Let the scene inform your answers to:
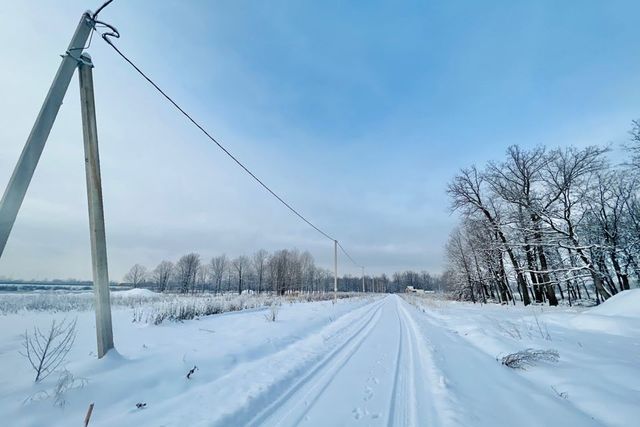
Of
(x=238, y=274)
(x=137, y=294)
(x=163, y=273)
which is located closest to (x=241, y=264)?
(x=238, y=274)

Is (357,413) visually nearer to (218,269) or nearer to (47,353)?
(47,353)

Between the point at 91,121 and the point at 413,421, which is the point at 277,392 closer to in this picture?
the point at 413,421

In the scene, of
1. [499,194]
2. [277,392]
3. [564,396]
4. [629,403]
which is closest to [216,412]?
[277,392]

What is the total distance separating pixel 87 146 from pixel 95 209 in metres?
1.22

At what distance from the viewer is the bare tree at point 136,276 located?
100562mm

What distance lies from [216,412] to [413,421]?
7.95 feet

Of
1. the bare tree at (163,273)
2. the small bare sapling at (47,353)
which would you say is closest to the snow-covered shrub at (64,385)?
the small bare sapling at (47,353)

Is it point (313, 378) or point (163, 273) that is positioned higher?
point (163, 273)

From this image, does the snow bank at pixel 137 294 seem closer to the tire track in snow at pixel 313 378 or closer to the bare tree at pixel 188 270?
the tire track in snow at pixel 313 378

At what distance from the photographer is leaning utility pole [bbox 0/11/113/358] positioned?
13.2ft

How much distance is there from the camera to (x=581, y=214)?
1800 cm

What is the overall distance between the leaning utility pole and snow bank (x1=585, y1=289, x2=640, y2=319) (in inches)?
670

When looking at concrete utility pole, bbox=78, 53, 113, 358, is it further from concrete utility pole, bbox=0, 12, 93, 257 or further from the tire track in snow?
the tire track in snow

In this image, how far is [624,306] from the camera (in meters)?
11.2
